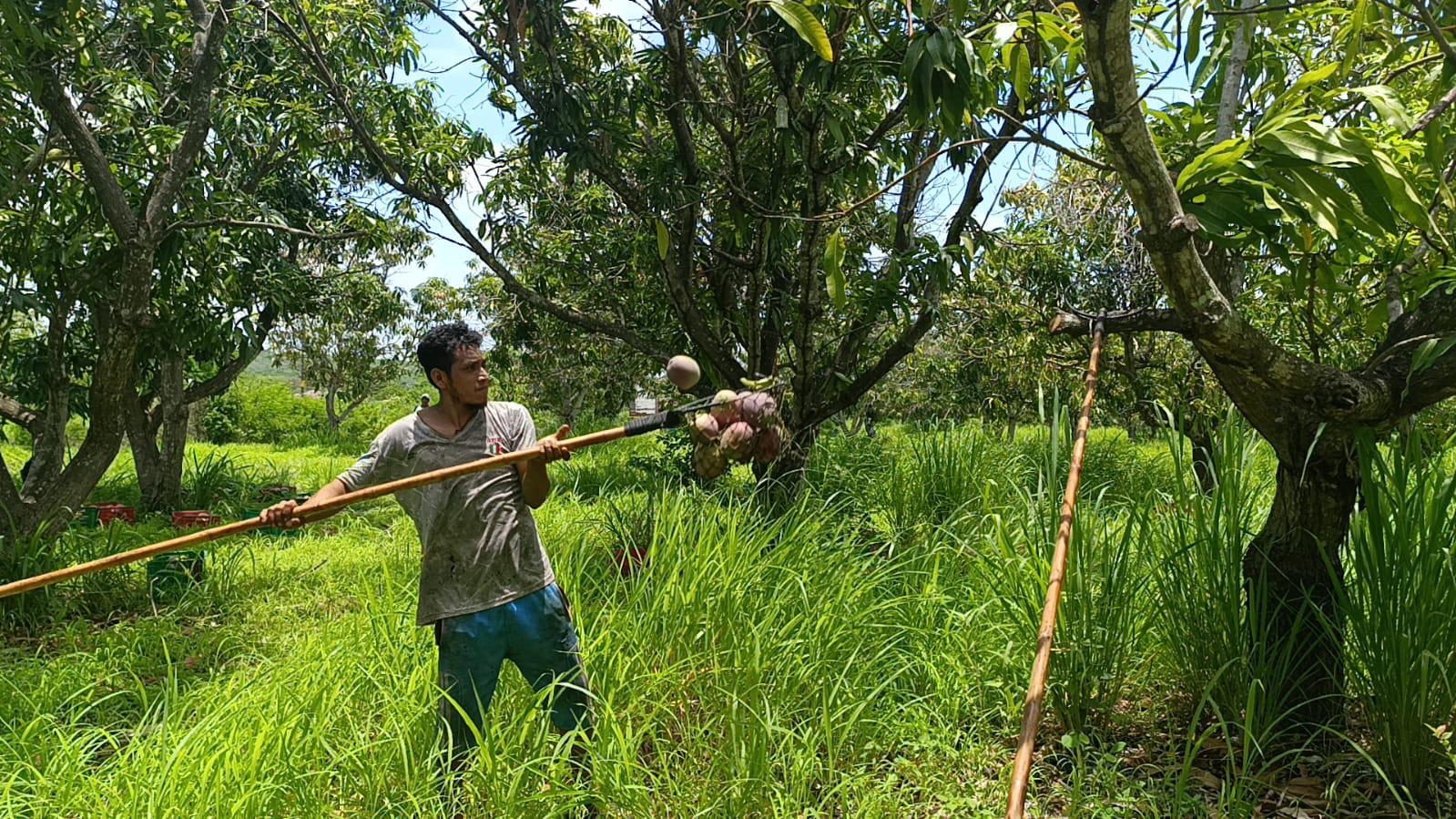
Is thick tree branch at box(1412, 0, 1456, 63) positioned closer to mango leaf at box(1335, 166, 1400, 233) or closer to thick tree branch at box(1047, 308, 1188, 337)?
mango leaf at box(1335, 166, 1400, 233)

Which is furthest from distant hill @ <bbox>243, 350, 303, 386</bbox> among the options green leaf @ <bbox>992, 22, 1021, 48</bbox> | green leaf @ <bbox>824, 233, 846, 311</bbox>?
green leaf @ <bbox>992, 22, 1021, 48</bbox>

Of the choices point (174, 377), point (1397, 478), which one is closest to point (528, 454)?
point (1397, 478)

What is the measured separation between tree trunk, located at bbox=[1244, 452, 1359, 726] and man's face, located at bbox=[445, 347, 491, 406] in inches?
79.9

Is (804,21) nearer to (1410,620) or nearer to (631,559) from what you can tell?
(1410,620)

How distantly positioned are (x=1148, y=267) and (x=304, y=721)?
19.2 feet

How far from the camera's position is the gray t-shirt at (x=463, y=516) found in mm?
2172

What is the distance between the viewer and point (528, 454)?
1.79 m

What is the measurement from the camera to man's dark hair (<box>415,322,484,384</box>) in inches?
85.1

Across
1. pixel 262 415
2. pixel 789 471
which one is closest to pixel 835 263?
pixel 789 471

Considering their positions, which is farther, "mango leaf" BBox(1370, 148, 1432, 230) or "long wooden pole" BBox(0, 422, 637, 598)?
"long wooden pole" BBox(0, 422, 637, 598)

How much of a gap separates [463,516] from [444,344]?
422 mm

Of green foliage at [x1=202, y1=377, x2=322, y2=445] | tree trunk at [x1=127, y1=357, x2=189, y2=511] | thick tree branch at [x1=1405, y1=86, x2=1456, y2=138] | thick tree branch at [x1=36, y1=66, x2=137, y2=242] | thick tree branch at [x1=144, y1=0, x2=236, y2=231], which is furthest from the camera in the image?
green foliage at [x1=202, y1=377, x2=322, y2=445]

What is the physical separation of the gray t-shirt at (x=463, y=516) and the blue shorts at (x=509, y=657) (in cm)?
4

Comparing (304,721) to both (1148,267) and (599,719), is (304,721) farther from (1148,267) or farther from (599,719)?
(1148,267)
